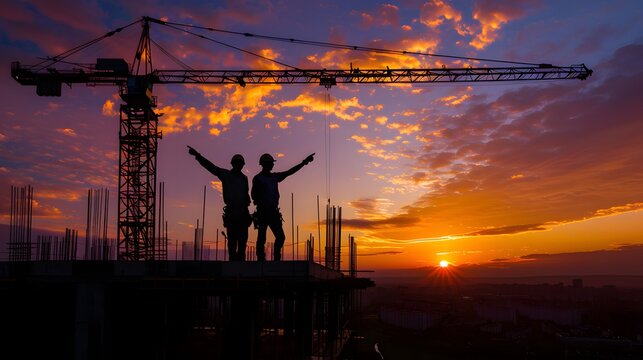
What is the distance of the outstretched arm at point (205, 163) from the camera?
1574 cm

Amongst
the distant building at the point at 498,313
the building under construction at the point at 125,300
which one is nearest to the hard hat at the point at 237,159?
the building under construction at the point at 125,300

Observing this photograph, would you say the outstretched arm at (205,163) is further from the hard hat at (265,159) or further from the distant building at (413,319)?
the distant building at (413,319)

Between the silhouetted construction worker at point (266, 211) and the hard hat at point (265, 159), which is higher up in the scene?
the hard hat at point (265, 159)

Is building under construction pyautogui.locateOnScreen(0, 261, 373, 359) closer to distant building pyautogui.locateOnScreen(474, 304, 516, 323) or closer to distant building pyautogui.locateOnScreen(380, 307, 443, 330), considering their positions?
distant building pyautogui.locateOnScreen(380, 307, 443, 330)

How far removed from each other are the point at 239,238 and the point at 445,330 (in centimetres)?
8254

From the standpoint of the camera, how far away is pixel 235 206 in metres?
15.6

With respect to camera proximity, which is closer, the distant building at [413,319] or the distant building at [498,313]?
the distant building at [413,319]

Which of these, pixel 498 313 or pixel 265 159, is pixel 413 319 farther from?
pixel 265 159

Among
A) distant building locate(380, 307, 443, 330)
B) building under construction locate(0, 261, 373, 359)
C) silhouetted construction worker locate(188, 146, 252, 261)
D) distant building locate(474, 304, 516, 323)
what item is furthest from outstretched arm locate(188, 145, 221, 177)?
distant building locate(474, 304, 516, 323)

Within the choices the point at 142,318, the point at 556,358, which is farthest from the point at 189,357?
the point at 556,358

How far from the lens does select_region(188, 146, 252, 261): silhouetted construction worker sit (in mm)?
15508

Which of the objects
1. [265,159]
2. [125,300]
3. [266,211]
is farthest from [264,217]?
[125,300]

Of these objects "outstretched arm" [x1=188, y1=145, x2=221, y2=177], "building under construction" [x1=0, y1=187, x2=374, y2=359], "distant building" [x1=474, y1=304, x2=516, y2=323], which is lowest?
"distant building" [x1=474, y1=304, x2=516, y2=323]

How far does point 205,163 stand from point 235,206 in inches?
57.2
